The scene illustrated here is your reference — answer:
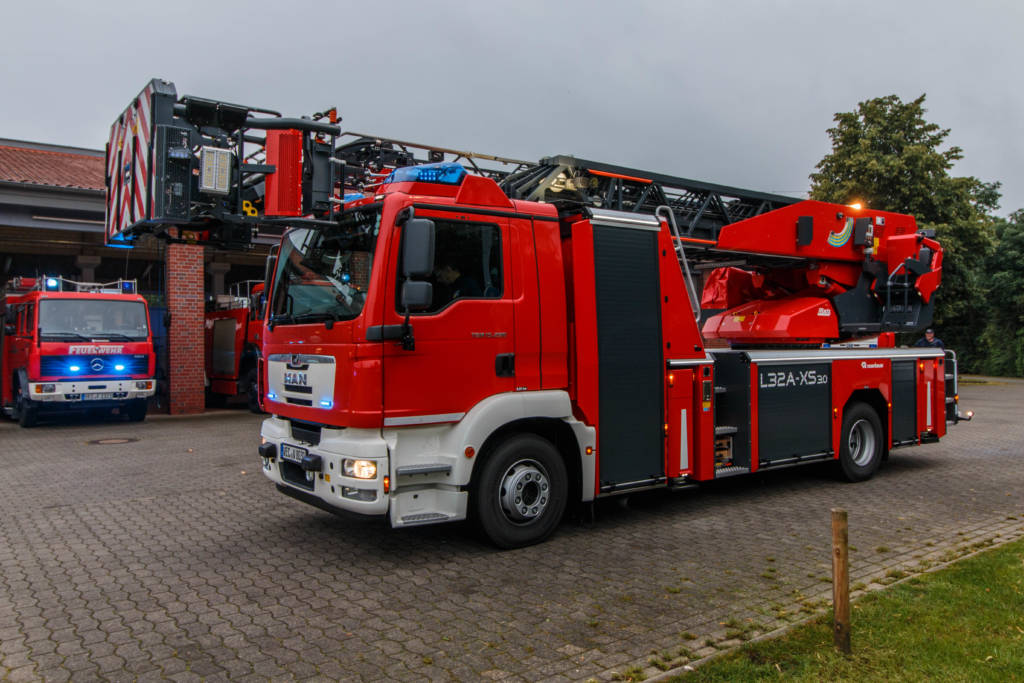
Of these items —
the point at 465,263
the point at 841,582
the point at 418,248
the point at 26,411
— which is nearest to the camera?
the point at 841,582

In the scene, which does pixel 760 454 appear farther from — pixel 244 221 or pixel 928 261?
pixel 244 221

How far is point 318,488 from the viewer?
19.0 ft

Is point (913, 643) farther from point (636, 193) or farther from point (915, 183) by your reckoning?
point (915, 183)

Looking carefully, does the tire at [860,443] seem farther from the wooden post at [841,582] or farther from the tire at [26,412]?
the tire at [26,412]

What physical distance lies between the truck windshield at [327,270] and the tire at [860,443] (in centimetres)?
594

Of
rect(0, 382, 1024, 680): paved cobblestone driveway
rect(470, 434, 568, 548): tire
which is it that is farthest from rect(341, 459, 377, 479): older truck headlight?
rect(470, 434, 568, 548): tire

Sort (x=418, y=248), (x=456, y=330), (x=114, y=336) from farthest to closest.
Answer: (x=114, y=336) < (x=456, y=330) < (x=418, y=248)

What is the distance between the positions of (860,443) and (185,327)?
1381 centimetres

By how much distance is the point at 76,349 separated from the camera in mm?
14094

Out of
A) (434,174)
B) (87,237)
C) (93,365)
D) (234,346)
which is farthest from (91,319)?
(434,174)

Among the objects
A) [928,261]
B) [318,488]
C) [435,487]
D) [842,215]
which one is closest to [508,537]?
[435,487]

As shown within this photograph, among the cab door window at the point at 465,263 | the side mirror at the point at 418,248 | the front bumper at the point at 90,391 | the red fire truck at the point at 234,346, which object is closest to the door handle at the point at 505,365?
the cab door window at the point at 465,263

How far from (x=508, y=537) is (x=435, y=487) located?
75 cm

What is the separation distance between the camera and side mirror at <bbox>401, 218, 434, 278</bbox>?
530 cm
